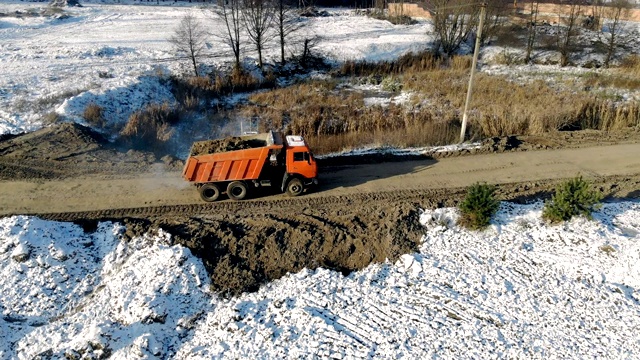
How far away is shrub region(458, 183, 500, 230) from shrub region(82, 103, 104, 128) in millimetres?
16953

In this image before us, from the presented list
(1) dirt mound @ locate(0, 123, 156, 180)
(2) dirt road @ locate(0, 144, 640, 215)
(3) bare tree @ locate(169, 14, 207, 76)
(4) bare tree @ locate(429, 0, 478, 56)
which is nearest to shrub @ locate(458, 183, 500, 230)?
(2) dirt road @ locate(0, 144, 640, 215)

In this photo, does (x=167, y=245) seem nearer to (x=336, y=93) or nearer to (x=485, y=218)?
(x=485, y=218)

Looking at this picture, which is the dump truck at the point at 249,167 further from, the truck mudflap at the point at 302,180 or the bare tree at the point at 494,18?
the bare tree at the point at 494,18

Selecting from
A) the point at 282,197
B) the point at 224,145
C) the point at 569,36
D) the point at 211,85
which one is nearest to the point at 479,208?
the point at 282,197

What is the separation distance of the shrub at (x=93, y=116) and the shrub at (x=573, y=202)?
62.9 ft

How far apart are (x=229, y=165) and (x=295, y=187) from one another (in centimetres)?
220

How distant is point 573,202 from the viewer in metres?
13.3

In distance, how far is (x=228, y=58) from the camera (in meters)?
32.8

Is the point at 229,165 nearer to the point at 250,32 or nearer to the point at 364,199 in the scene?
the point at 364,199

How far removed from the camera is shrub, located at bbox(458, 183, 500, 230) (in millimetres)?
13258

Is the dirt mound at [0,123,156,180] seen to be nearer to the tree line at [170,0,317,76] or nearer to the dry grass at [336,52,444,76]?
the tree line at [170,0,317,76]

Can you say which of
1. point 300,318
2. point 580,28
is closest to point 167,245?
point 300,318

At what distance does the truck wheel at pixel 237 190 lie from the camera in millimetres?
14422

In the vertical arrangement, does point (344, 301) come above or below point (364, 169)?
below
